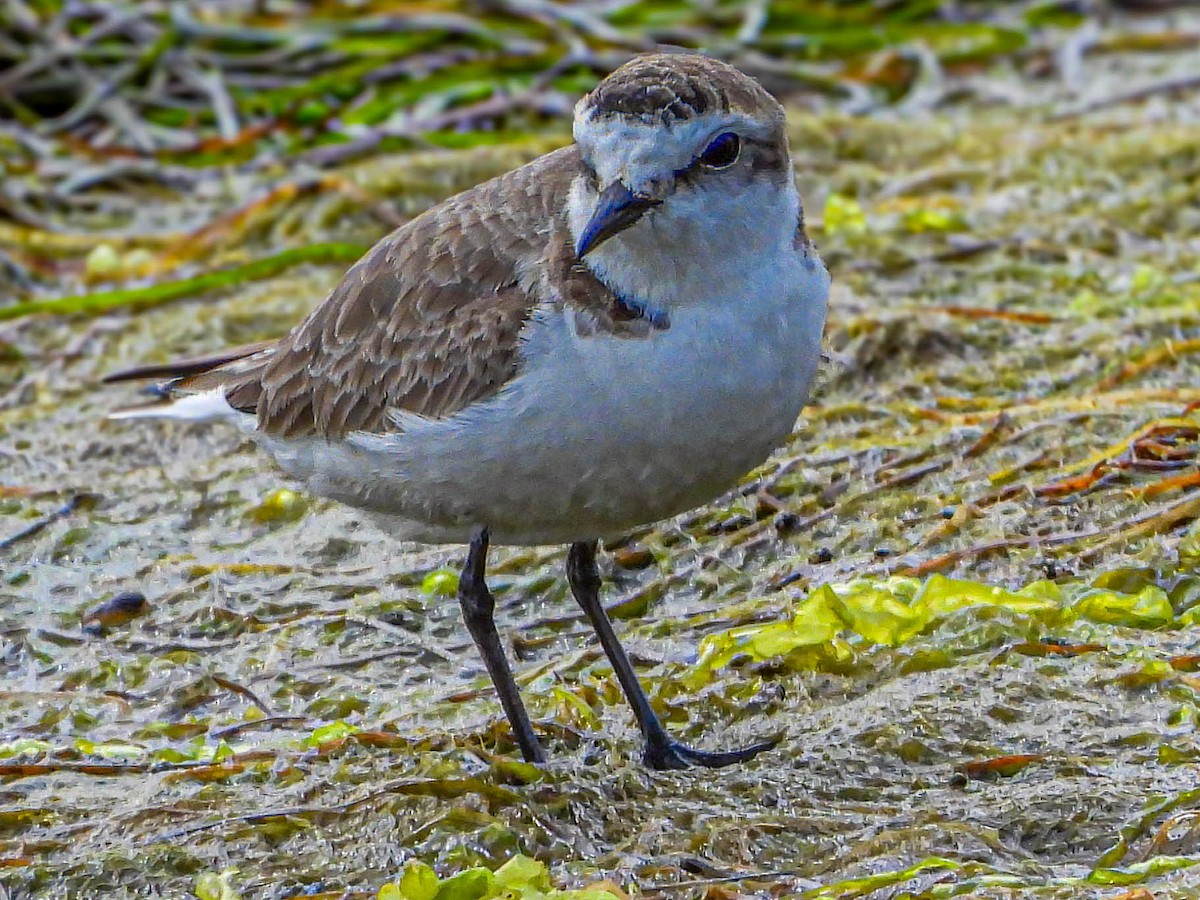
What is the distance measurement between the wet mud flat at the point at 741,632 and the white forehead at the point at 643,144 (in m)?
1.47

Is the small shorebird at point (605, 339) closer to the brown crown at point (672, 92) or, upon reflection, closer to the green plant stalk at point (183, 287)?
the brown crown at point (672, 92)

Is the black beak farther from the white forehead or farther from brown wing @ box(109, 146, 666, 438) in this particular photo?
brown wing @ box(109, 146, 666, 438)

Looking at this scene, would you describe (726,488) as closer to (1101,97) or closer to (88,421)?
(88,421)

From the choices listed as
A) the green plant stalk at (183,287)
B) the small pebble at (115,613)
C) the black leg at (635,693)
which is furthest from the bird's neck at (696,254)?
the green plant stalk at (183,287)

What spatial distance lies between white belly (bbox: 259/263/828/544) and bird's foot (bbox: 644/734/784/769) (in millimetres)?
651

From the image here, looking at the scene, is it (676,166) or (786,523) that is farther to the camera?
(786,523)

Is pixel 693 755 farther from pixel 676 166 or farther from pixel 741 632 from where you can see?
pixel 676 166

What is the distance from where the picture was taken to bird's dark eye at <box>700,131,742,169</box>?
4.40 metres

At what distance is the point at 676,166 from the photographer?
4.34 meters

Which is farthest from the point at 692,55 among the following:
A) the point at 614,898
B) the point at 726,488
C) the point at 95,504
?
the point at 95,504

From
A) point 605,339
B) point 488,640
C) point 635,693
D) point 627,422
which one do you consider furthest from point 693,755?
point 605,339

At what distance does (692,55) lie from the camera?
472 cm

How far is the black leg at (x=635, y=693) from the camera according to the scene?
16.4ft

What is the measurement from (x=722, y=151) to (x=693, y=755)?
1.67m
